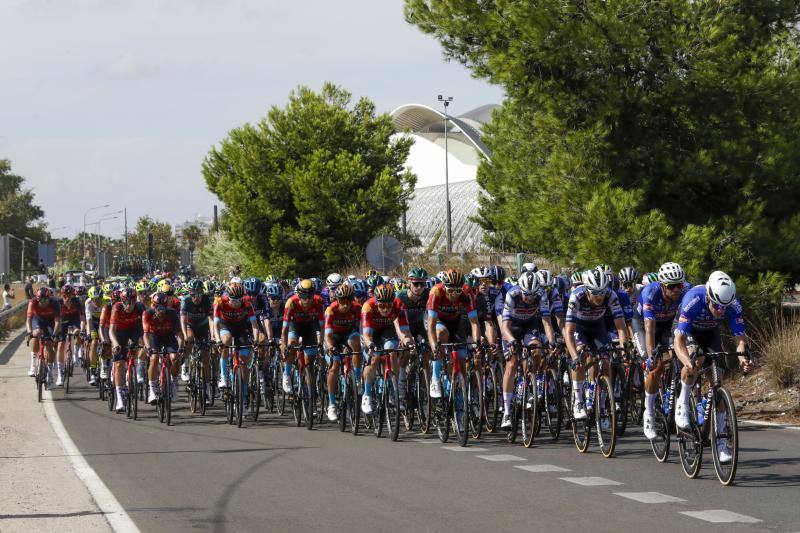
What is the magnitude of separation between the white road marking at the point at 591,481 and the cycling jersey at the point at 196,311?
8748 mm

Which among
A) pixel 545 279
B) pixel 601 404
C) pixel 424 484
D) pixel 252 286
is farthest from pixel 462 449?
pixel 252 286

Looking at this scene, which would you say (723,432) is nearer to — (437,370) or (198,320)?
(437,370)

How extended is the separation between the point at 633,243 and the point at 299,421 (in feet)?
21.0

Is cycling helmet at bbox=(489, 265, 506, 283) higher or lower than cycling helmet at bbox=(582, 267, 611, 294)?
higher

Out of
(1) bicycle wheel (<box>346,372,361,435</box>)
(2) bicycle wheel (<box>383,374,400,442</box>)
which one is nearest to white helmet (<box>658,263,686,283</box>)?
(2) bicycle wheel (<box>383,374,400,442</box>)

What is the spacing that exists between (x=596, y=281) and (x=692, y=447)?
2.31 metres

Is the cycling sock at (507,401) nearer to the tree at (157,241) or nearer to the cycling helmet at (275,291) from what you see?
the cycling helmet at (275,291)

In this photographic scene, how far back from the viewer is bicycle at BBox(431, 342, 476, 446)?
497 inches

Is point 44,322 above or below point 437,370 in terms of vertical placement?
above

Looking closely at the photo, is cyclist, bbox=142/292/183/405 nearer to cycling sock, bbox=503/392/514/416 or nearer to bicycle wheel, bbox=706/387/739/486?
cycling sock, bbox=503/392/514/416

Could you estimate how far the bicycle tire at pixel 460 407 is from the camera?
1256 centimetres

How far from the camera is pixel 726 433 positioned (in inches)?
368

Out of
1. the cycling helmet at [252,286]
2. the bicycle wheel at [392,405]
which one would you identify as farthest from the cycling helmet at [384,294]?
the cycling helmet at [252,286]

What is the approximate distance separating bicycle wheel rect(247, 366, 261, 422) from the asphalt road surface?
56.3 inches
